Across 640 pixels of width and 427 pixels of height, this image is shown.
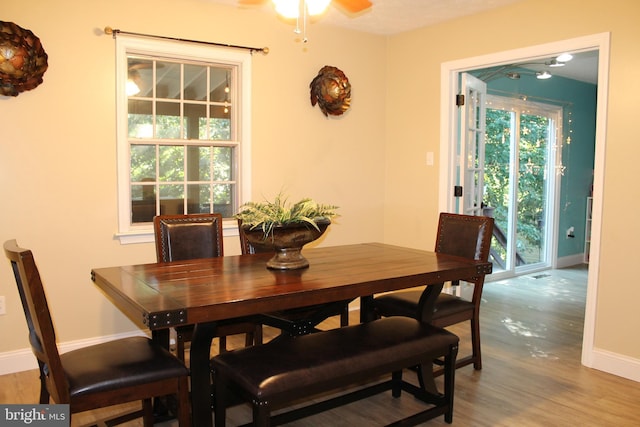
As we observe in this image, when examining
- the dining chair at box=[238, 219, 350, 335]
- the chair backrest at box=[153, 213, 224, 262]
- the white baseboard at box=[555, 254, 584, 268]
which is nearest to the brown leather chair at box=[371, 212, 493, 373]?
the dining chair at box=[238, 219, 350, 335]

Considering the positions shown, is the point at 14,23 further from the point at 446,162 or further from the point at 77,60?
the point at 446,162

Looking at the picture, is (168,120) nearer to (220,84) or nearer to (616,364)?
(220,84)

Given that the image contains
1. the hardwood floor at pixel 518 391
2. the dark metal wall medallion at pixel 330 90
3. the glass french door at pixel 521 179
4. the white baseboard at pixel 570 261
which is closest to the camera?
the hardwood floor at pixel 518 391

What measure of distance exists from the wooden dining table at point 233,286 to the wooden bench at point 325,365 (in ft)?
0.60

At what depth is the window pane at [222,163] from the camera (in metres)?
4.18

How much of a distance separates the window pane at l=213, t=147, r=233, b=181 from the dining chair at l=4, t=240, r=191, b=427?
2.05 m

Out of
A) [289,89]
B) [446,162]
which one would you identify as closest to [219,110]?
[289,89]

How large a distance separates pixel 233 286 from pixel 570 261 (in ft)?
21.1

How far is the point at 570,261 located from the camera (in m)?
7.37

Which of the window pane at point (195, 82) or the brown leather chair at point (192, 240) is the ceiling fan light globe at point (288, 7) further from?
the window pane at point (195, 82)

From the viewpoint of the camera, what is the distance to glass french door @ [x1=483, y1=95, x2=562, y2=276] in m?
6.32

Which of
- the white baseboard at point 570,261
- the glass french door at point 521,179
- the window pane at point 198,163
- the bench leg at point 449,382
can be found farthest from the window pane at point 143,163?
the white baseboard at point 570,261

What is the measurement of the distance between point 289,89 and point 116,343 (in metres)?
2.69

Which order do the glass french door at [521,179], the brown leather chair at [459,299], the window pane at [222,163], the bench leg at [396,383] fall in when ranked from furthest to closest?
the glass french door at [521,179] < the window pane at [222,163] < the brown leather chair at [459,299] < the bench leg at [396,383]
